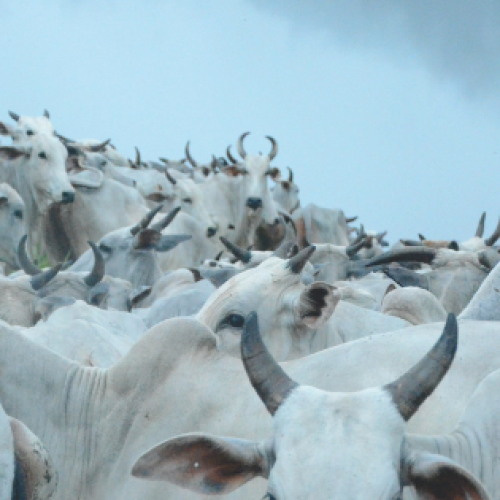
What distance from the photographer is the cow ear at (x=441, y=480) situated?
11.2ft

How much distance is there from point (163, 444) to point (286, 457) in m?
0.43

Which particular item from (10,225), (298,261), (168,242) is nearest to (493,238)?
(168,242)

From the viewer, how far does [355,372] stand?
4.56 m

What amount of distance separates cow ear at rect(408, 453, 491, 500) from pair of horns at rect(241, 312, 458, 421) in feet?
0.52

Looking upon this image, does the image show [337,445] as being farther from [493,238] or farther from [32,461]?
[493,238]

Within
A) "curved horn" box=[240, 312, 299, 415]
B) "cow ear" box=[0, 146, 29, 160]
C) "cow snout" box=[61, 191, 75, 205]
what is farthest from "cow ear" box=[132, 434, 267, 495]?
"cow ear" box=[0, 146, 29, 160]

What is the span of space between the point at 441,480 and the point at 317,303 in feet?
9.46

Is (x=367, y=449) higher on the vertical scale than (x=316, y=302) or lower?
higher

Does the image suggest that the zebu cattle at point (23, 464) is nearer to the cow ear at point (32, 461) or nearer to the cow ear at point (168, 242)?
the cow ear at point (32, 461)

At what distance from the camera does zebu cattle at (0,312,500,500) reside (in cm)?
463

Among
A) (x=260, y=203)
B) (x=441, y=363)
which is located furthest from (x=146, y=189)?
(x=441, y=363)

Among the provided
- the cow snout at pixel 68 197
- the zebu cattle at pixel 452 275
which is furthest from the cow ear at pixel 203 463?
the cow snout at pixel 68 197

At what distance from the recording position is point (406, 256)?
8.96 meters

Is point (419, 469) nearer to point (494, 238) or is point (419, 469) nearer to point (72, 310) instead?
point (72, 310)
